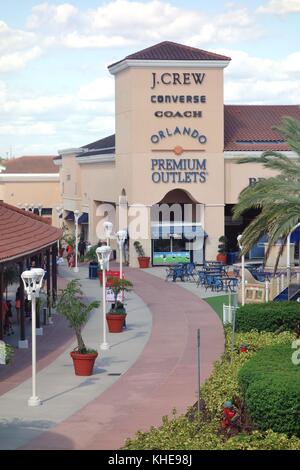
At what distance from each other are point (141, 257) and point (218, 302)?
14968 millimetres

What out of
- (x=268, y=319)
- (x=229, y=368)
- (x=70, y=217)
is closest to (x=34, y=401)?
(x=229, y=368)

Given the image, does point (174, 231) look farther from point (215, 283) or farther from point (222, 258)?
point (215, 283)

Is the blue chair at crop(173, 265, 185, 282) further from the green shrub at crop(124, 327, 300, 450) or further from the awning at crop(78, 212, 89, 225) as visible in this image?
the green shrub at crop(124, 327, 300, 450)

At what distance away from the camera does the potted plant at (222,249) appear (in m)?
55.2

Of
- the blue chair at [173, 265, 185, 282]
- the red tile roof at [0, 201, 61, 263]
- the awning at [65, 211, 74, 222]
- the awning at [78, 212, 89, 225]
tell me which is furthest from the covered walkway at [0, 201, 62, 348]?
the awning at [65, 211, 74, 222]

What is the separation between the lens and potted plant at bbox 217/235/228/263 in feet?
181

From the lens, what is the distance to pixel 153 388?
934 inches

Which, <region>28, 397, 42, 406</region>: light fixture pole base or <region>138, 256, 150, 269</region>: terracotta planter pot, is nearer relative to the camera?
<region>28, 397, 42, 406</region>: light fixture pole base

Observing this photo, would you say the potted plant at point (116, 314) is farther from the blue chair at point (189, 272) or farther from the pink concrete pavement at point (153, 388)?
the blue chair at point (189, 272)

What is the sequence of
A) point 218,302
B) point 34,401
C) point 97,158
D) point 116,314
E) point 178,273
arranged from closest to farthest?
point 34,401
point 116,314
point 218,302
point 178,273
point 97,158

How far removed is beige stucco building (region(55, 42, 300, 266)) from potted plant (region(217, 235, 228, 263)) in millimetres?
428

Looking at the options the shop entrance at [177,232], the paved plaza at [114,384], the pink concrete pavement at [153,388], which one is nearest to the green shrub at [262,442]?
the pink concrete pavement at [153,388]
